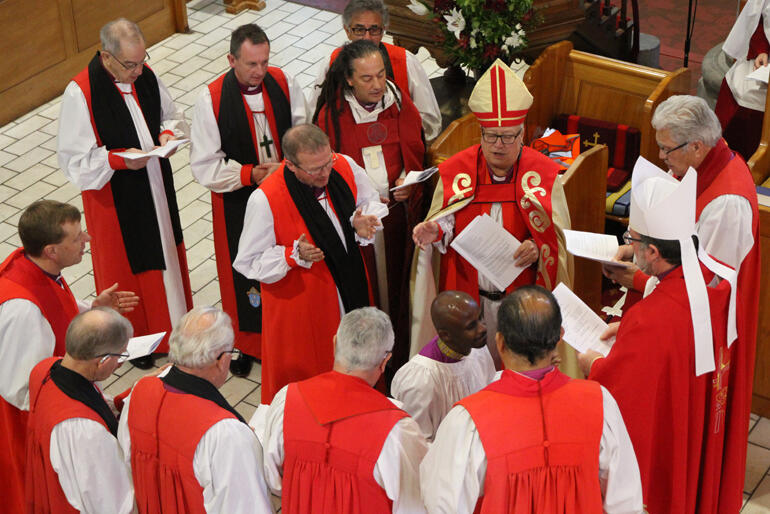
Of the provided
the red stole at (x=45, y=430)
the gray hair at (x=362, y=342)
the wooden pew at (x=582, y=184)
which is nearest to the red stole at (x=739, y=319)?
the wooden pew at (x=582, y=184)

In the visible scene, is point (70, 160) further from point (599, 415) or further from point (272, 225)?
point (599, 415)

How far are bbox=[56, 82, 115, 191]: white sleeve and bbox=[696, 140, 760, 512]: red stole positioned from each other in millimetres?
3006

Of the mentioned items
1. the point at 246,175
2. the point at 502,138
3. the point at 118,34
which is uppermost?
the point at 118,34

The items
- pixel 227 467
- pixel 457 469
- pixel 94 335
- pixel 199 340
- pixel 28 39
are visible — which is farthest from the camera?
pixel 28 39

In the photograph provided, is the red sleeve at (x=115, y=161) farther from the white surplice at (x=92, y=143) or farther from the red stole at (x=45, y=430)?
the red stole at (x=45, y=430)

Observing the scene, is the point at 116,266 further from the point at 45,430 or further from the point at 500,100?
the point at 500,100

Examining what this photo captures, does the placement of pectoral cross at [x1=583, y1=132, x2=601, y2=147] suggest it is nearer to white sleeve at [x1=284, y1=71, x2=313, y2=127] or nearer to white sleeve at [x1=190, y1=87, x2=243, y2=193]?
white sleeve at [x1=284, y1=71, x2=313, y2=127]

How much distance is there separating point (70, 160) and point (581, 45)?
15.0 ft

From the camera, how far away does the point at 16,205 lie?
23.9 ft

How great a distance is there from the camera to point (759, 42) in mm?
6039

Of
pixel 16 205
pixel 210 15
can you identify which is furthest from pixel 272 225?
pixel 210 15

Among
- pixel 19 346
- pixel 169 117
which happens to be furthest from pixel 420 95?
pixel 19 346

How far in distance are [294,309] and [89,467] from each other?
139cm

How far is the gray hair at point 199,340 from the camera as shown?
3.36m
